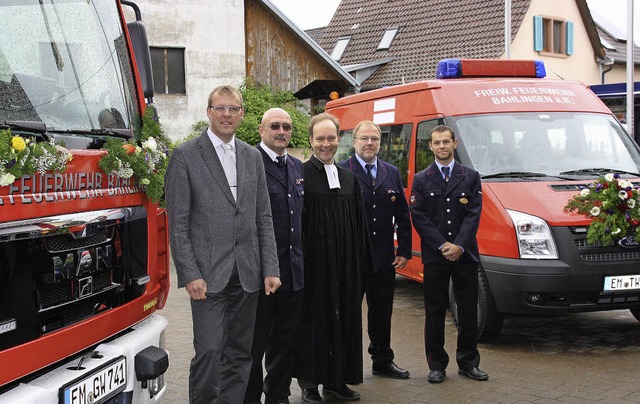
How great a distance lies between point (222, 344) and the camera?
16.4 feet

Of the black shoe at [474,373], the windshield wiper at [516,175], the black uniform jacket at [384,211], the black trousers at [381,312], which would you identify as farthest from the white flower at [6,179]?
the windshield wiper at [516,175]

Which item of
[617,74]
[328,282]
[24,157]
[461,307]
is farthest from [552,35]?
[24,157]

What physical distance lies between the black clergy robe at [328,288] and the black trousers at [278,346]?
0.21m

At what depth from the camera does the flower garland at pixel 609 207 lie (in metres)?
7.27

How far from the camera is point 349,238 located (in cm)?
619

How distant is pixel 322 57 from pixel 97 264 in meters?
22.1

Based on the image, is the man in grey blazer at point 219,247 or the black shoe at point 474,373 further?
the black shoe at point 474,373

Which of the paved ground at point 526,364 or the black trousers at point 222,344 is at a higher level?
the black trousers at point 222,344

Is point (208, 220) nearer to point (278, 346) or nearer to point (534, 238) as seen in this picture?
point (278, 346)

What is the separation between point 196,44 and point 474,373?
18942 millimetres

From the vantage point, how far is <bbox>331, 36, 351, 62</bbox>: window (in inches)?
1410

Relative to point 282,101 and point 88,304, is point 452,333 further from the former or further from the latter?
point 282,101

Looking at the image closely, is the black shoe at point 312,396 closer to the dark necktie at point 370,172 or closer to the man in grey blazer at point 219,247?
the man in grey blazer at point 219,247

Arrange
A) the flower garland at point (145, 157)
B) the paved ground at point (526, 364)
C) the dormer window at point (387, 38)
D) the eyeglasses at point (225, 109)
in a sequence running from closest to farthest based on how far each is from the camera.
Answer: the flower garland at point (145, 157) < the eyeglasses at point (225, 109) < the paved ground at point (526, 364) < the dormer window at point (387, 38)
